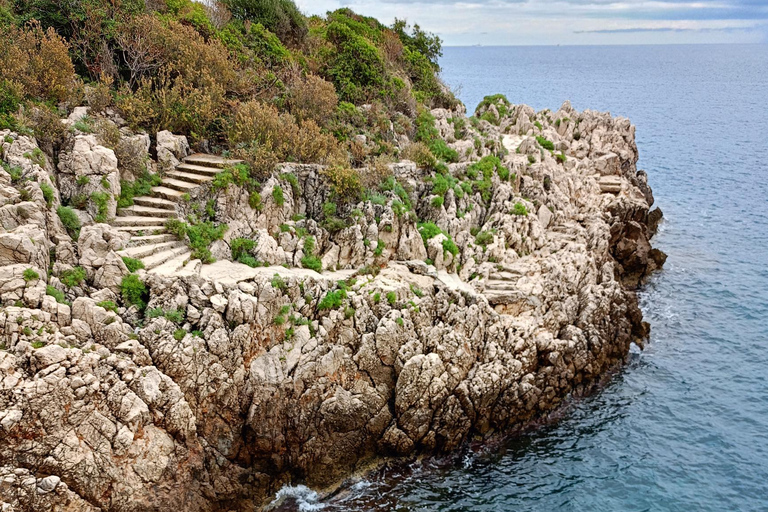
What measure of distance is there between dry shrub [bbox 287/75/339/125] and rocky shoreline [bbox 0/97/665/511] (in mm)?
4852

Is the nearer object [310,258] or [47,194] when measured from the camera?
[47,194]

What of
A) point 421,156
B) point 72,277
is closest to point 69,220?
point 72,277

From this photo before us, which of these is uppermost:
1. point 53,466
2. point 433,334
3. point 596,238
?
point 596,238

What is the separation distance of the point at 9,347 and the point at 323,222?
1254 cm

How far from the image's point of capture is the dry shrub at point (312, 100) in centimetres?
2922

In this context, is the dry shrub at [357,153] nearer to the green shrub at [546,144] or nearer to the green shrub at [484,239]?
the green shrub at [484,239]

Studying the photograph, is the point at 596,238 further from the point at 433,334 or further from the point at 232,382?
the point at 232,382

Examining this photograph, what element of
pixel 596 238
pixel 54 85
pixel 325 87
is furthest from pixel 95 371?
pixel 596 238

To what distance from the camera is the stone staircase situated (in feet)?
65.4

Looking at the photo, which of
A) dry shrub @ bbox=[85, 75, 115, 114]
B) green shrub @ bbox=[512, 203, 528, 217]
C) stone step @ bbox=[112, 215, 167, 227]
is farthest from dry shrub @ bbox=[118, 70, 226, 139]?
green shrub @ bbox=[512, 203, 528, 217]

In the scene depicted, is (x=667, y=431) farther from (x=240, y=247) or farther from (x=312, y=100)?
(x=312, y=100)

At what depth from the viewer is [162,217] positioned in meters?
22.0

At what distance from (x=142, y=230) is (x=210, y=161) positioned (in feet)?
16.8

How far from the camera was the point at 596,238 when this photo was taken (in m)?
31.9
